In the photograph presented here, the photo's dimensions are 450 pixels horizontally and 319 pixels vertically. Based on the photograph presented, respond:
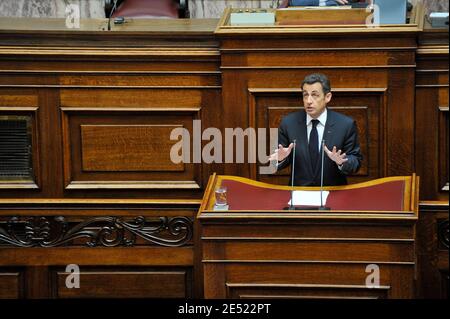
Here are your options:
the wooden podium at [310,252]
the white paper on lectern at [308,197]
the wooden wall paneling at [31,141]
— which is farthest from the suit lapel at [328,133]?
the wooden wall paneling at [31,141]

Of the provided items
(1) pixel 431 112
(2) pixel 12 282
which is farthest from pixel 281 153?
(2) pixel 12 282

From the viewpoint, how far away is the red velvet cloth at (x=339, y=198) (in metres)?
2.67

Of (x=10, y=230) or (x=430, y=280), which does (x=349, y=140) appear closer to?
(x=430, y=280)

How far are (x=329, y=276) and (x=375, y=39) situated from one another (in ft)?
2.44

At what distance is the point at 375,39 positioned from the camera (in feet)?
9.93

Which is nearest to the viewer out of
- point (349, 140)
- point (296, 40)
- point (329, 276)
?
point (329, 276)

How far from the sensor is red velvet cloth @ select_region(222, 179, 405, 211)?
8.75 ft

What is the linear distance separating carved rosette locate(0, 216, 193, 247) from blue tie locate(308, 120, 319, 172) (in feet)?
1.43

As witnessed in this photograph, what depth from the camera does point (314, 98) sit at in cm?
284

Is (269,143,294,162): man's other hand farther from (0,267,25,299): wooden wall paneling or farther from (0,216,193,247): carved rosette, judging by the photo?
(0,267,25,299): wooden wall paneling

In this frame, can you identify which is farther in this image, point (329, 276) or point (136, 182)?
point (136, 182)

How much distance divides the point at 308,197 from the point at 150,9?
1.42 metres

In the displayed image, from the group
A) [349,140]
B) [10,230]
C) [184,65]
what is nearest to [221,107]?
[184,65]

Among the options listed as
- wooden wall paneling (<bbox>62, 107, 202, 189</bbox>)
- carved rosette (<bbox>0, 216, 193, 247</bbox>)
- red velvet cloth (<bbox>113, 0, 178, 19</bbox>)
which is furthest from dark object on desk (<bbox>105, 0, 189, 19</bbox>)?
carved rosette (<bbox>0, 216, 193, 247</bbox>)
